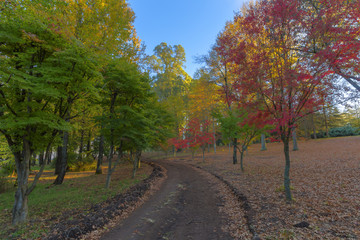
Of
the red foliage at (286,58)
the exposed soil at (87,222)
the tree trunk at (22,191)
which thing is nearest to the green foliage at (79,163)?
the tree trunk at (22,191)

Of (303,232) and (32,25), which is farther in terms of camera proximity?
(32,25)

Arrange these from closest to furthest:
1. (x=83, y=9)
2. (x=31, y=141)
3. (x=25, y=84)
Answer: (x=25, y=84)
(x=31, y=141)
(x=83, y=9)

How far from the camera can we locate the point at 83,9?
11.1 meters

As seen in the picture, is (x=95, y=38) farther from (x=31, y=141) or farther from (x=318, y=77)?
(x=318, y=77)

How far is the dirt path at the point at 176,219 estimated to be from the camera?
15.4 ft

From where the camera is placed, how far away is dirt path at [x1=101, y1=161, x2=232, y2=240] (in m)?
4.68

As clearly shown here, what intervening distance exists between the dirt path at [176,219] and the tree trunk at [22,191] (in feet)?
13.3

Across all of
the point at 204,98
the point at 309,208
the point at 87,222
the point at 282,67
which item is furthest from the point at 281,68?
the point at 204,98

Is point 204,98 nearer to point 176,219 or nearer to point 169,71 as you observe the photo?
point 169,71

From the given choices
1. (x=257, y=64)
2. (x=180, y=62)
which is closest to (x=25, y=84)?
(x=257, y=64)

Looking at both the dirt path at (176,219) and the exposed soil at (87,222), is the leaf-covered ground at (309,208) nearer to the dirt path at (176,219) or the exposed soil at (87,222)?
the dirt path at (176,219)

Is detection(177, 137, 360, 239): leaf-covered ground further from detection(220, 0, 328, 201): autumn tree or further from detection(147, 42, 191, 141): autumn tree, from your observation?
detection(147, 42, 191, 141): autumn tree

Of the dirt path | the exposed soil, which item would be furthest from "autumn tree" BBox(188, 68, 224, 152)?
the exposed soil

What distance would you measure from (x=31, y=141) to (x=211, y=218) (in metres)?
7.39
